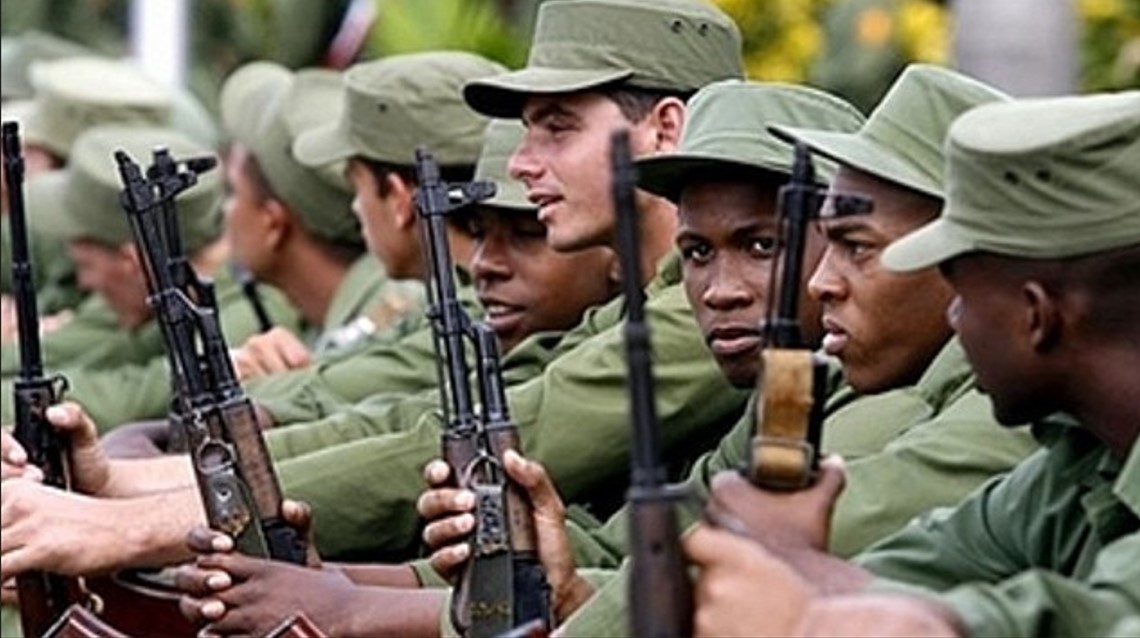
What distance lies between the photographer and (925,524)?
5.64 meters

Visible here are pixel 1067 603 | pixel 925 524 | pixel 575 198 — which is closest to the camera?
pixel 1067 603

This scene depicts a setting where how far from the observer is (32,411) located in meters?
8.35

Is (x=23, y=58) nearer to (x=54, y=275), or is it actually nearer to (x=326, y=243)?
(x=54, y=275)

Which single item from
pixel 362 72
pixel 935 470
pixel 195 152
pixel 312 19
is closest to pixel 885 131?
pixel 935 470

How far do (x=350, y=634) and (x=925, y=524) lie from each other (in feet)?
5.32

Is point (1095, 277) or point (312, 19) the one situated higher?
point (1095, 277)

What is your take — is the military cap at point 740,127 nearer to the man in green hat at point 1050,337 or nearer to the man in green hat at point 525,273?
the man in green hat at point 525,273

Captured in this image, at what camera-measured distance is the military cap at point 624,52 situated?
7.95m

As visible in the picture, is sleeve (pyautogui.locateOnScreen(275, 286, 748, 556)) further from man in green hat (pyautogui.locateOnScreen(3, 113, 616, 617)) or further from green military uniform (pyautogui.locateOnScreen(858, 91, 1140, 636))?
green military uniform (pyautogui.locateOnScreen(858, 91, 1140, 636))

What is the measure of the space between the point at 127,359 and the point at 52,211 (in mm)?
664

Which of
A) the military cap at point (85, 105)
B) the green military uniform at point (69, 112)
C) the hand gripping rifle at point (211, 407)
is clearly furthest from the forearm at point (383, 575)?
the military cap at point (85, 105)

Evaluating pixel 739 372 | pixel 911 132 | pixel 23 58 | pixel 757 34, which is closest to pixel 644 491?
pixel 911 132

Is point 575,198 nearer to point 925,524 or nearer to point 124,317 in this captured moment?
Result: point 925,524

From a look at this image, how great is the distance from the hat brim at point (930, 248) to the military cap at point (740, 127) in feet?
4.37
